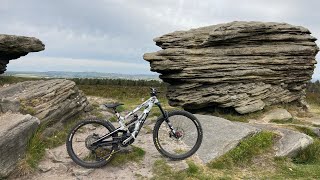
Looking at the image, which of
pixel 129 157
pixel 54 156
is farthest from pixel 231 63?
pixel 54 156

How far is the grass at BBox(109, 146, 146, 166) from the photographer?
34.1 feet

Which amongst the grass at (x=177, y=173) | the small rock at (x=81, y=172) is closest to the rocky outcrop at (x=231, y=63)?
the grass at (x=177, y=173)

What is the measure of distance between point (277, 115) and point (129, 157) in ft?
Answer: 36.2

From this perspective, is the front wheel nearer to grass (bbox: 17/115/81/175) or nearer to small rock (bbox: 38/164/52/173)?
small rock (bbox: 38/164/52/173)

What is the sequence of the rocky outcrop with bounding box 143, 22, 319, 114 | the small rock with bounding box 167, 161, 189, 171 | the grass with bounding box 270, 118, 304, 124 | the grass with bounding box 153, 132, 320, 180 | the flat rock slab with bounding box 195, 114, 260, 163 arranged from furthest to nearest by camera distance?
the rocky outcrop with bounding box 143, 22, 319, 114, the grass with bounding box 270, 118, 304, 124, the flat rock slab with bounding box 195, 114, 260, 163, the small rock with bounding box 167, 161, 189, 171, the grass with bounding box 153, 132, 320, 180

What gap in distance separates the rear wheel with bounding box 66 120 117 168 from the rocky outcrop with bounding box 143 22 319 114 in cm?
977

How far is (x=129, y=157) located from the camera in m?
10.6

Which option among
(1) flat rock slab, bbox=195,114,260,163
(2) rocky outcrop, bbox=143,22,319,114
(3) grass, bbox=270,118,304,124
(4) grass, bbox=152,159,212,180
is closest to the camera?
(4) grass, bbox=152,159,212,180

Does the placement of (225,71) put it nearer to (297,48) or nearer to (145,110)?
(297,48)

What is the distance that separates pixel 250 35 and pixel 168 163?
463 inches

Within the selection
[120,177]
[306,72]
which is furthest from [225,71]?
[120,177]

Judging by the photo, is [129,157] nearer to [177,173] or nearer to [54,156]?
[177,173]

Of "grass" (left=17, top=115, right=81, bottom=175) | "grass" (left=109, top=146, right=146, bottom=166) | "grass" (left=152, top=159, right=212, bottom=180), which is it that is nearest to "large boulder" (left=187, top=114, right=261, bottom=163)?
"grass" (left=152, top=159, right=212, bottom=180)

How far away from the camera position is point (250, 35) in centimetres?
2014
